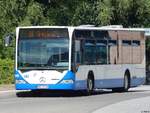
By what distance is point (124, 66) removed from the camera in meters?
31.5

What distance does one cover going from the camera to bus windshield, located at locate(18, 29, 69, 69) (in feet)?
87.1

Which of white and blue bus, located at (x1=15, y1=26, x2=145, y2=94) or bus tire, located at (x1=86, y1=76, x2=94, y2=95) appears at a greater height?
white and blue bus, located at (x1=15, y1=26, x2=145, y2=94)

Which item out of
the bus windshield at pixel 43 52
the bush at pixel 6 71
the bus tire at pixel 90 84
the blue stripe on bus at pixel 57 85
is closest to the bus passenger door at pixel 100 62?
the bus tire at pixel 90 84

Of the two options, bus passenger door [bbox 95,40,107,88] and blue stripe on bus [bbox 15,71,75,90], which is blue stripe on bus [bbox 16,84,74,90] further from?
bus passenger door [bbox 95,40,107,88]

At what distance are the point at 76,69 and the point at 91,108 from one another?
613 cm

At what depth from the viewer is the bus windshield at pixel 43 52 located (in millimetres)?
26562

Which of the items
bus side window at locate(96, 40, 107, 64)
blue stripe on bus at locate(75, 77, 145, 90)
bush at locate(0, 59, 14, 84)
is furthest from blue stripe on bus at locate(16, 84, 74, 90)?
bush at locate(0, 59, 14, 84)

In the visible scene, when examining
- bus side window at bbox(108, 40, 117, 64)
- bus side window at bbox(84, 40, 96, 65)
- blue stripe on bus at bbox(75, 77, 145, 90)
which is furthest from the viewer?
bus side window at bbox(108, 40, 117, 64)

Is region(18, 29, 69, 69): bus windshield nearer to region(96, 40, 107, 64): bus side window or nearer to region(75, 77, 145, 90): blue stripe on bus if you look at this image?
region(75, 77, 145, 90): blue stripe on bus

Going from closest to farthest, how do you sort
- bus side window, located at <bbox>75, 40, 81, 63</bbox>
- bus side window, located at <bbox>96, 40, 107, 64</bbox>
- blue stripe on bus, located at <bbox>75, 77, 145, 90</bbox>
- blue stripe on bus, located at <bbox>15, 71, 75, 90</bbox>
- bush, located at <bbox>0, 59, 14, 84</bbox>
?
blue stripe on bus, located at <bbox>15, 71, 75, 90</bbox> → bus side window, located at <bbox>75, 40, 81, 63</bbox> → blue stripe on bus, located at <bbox>75, 77, 145, 90</bbox> → bus side window, located at <bbox>96, 40, 107, 64</bbox> → bush, located at <bbox>0, 59, 14, 84</bbox>

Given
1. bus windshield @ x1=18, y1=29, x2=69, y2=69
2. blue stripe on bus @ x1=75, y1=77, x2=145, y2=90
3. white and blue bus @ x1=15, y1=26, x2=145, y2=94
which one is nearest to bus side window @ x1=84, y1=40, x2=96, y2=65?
white and blue bus @ x1=15, y1=26, x2=145, y2=94

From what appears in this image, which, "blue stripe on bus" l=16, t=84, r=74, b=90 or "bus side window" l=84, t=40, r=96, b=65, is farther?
"bus side window" l=84, t=40, r=96, b=65

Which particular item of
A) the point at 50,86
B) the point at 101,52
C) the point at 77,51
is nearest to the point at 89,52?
the point at 77,51

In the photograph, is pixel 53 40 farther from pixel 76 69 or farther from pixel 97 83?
pixel 97 83
